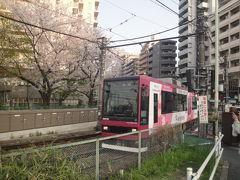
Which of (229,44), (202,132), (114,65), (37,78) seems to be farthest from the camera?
(229,44)

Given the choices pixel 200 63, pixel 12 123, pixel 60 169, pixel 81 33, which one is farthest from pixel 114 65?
pixel 60 169

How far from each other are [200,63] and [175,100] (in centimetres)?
309

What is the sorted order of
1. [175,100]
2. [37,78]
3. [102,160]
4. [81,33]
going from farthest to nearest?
[81,33], [37,78], [175,100], [102,160]

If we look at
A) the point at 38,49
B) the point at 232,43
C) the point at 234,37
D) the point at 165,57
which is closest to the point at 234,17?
the point at 234,37

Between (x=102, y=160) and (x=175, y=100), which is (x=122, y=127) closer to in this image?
(x=102, y=160)

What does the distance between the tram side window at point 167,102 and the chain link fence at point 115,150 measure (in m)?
2.45

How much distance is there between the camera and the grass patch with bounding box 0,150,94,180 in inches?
131

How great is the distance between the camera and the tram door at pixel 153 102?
28.8 ft

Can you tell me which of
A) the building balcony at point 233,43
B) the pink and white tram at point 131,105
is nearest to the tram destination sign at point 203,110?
the pink and white tram at point 131,105

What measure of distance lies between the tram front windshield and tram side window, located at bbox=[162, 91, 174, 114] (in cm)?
221

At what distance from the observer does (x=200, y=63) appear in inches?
378

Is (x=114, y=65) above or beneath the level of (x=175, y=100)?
above

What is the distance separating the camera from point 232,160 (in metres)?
7.60

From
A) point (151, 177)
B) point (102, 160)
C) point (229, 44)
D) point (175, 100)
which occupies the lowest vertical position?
point (151, 177)
